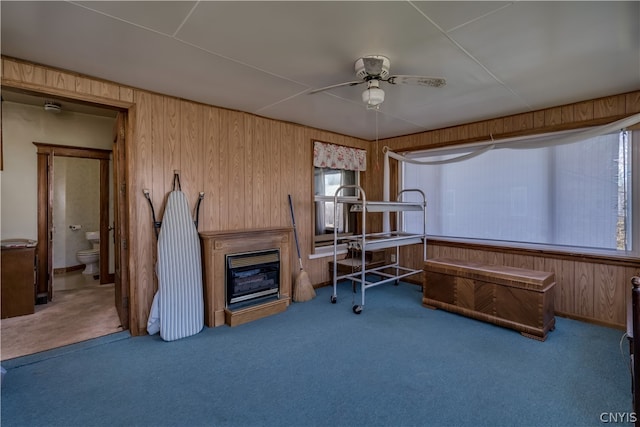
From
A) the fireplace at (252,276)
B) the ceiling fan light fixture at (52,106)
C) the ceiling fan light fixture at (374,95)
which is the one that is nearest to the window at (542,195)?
the ceiling fan light fixture at (374,95)

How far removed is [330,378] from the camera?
7.08ft

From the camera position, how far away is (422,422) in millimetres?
1735

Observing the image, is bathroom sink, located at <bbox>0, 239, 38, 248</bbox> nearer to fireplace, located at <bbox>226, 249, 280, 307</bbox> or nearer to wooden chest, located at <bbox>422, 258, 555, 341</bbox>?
fireplace, located at <bbox>226, 249, 280, 307</bbox>

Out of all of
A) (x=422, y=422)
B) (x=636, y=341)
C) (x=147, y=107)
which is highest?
(x=147, y=107)

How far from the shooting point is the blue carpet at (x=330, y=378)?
5.88ft

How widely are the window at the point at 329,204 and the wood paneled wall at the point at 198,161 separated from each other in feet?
0.94

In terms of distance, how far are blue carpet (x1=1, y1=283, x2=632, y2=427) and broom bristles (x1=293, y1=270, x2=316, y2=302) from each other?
0.80 m

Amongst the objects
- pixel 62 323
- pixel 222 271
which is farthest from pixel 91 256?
pixel 222 271

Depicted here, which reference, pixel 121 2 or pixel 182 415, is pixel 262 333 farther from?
pixel 121 2

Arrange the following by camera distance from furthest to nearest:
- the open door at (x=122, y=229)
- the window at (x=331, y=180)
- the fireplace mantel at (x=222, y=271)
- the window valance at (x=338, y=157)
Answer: the window at (x=331, y=180), the window valance at (x=338, y=157), the fireplace mantel at (x=222, y=271), the open door at (x=122, y=229)

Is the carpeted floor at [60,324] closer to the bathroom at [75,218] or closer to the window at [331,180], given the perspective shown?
the bathroom at [75,218]

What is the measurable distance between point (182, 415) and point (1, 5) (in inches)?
99.9

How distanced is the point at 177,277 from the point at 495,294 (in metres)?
3.21

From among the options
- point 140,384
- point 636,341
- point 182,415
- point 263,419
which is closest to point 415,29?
point 636,341
